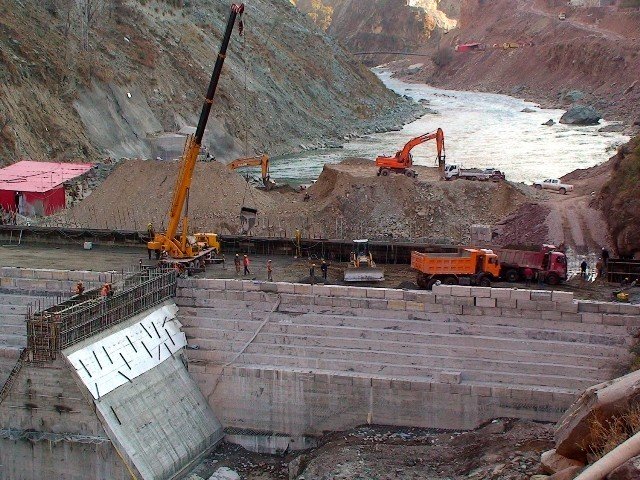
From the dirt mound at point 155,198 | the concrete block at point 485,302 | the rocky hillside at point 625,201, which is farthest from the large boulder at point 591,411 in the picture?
the dirt mound at point 155,198

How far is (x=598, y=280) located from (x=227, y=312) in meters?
11.9

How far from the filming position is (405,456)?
24094mm

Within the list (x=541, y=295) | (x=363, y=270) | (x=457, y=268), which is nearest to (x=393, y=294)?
(x=363, y=270)

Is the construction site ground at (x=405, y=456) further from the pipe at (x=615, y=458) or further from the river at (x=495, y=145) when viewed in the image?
the river at (x=495, y=145)

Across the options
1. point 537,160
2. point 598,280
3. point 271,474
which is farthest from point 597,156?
point 271,474

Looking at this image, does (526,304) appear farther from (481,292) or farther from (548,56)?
(548,56)

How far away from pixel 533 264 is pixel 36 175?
2636 centimetres

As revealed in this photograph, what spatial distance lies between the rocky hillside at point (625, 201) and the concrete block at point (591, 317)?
920 centimetres

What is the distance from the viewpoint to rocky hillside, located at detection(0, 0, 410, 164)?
6047 cm

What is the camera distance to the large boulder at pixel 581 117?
3716 inches

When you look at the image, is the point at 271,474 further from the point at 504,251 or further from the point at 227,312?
the point at 504,251

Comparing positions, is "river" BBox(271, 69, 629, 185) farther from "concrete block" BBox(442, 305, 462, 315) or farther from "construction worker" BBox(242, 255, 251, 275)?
"concrete block" BBox(442, 305, 462, 315)

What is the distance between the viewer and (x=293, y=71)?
95.4 metres

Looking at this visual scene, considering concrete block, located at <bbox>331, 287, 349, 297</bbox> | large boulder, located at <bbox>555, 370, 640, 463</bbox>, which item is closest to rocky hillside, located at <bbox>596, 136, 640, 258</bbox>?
concrete block, located at <bbox>331, 287, 349, 297</bbox>
